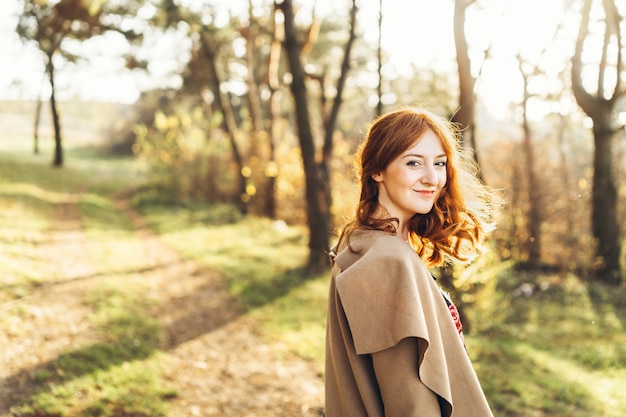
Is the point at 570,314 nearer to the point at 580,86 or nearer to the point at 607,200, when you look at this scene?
the point at 607,200

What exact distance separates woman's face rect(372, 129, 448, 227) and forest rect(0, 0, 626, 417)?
264mm

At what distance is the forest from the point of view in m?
5.14

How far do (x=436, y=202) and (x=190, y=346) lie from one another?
4.61 metres

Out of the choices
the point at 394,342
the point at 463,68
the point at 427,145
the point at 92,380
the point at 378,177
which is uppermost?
the point at 463,68

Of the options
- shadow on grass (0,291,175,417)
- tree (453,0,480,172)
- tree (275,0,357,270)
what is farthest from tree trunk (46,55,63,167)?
tree (453,0,480,172)

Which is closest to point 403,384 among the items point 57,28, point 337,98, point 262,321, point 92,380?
point 92,380

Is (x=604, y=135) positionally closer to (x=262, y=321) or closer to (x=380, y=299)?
(x=262, y=321)

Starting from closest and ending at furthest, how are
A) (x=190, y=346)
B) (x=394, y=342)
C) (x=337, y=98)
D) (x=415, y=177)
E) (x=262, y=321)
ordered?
(x=394, y=342) → (x=415, y=177) → (x=190, y=346) → (x=262, y=321) → (x=337, y=98)

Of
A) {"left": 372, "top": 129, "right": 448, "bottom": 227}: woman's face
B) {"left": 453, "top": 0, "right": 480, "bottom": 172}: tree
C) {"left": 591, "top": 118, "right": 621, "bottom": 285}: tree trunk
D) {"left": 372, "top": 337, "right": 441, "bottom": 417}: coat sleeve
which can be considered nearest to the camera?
{"left": 372, "top": 337, "right": 441, "bottom": 417}: coat sleeve

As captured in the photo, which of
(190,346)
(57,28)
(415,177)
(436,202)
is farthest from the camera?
(57,28)

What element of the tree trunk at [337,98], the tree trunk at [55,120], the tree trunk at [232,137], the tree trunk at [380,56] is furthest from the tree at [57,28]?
the tree trunk at [380,56]

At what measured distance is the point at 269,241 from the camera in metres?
11.8

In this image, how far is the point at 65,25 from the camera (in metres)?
18.9

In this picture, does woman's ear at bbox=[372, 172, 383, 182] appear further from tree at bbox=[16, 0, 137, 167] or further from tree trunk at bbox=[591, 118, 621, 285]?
tree at bbox=[16, 0, 137, 167]
